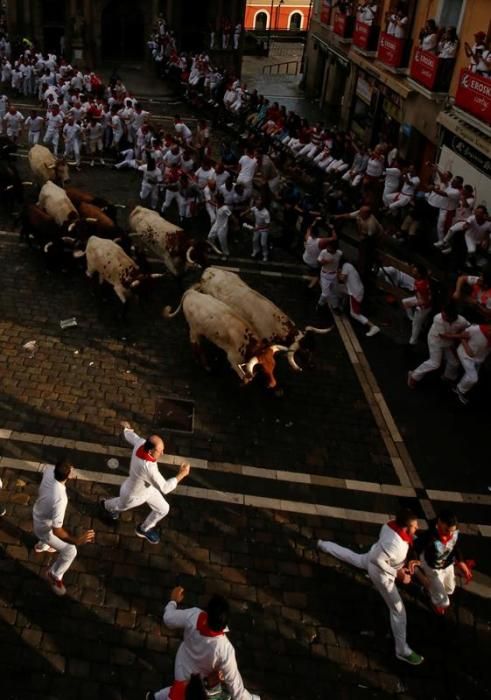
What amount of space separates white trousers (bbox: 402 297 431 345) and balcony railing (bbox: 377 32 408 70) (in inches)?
504

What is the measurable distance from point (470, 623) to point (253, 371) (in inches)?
199

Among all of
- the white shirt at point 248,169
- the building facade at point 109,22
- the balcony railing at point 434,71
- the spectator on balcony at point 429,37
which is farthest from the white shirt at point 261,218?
the building facade at point 109,22

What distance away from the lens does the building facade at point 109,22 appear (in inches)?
1357

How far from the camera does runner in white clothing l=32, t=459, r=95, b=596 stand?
22.4ft

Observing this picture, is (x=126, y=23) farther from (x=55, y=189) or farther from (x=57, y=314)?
(x=57, y=314)

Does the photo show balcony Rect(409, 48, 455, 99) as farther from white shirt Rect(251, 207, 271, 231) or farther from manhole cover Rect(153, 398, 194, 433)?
manhole cover Rect(153, 398, 194, 433)

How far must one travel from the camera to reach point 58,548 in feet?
23.6

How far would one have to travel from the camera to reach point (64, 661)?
6.73 meters

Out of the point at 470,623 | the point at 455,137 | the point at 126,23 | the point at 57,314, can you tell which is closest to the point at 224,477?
the point at 470,623

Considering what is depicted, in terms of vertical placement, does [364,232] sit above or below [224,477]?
above

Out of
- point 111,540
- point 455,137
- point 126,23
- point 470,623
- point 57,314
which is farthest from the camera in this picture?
point 126,23

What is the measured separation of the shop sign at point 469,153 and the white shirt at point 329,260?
20.7 ft

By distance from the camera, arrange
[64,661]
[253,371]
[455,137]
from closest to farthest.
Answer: [64,661], [253,371], [455,137]

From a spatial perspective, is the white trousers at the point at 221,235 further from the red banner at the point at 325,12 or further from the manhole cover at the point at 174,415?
the red banner at the point at 325,12
